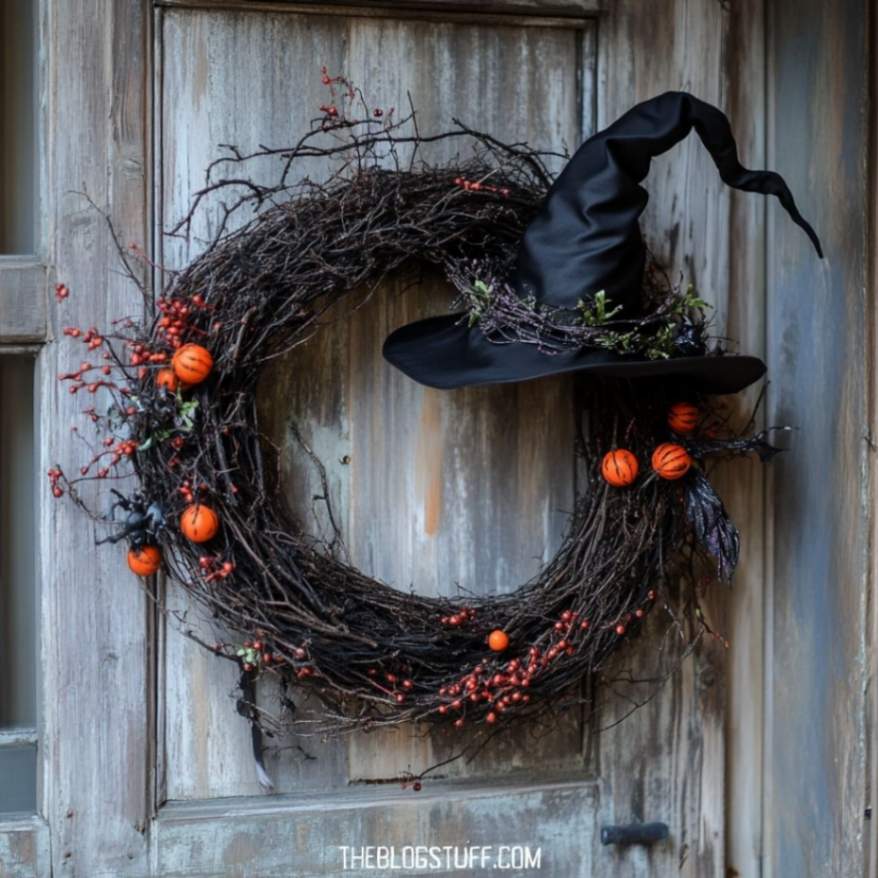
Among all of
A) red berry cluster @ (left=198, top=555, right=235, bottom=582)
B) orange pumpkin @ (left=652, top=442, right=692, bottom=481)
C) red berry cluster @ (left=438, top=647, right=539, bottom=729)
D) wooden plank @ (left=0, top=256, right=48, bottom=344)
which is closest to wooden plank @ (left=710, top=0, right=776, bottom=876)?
orange pumpkin @ (left=652, top=442, right=692, bottom=481)

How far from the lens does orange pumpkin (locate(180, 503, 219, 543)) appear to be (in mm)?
1449

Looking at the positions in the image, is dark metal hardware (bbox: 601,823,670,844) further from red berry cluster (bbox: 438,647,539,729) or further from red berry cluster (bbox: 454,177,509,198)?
red berry cluster (bbox: 454,177,509,198)

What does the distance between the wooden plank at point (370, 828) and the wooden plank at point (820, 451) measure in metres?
0.33

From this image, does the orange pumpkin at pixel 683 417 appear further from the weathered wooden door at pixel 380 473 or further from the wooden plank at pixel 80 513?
the wooden plank at pixel 80 513

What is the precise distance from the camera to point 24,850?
62.1 inches

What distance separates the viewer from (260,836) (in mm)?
1627

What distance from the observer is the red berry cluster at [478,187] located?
1.54m

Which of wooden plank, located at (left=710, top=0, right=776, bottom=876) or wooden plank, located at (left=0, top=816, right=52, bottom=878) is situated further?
wooden plank, located at (left=710, top=0, right=776, bottom=876)

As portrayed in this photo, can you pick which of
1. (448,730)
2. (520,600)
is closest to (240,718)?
(448,730)

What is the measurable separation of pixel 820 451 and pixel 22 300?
3.75ft

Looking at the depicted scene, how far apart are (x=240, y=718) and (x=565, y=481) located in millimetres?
588

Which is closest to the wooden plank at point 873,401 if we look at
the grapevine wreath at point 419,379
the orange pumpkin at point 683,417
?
the grapevine wreath at point 419,379

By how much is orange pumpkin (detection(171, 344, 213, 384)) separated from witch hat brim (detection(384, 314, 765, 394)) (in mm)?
255

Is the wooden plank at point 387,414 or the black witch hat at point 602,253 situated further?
the wooden plank at point 387,414
